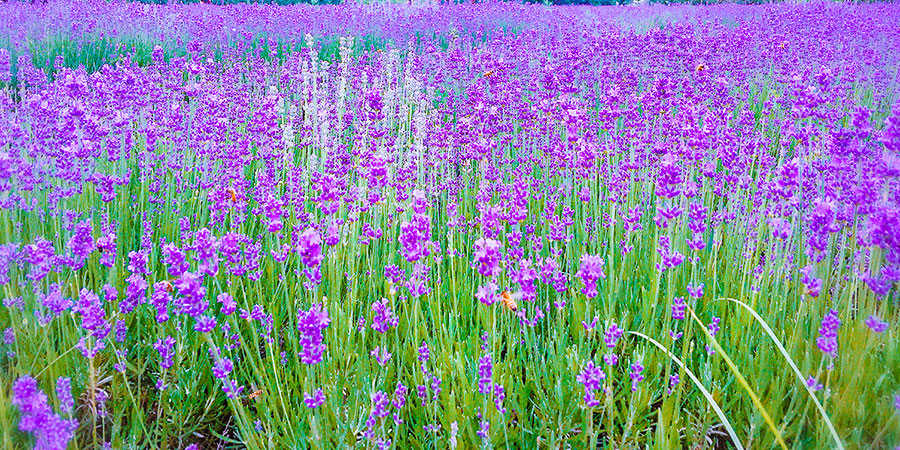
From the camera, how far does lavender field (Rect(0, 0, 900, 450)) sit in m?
1.65

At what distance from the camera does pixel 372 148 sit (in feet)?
9.00

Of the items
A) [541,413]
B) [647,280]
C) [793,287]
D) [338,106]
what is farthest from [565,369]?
[338,106]

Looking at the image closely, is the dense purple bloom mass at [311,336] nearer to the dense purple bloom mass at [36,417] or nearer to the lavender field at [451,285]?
Answer: the lavender field at [451,285]

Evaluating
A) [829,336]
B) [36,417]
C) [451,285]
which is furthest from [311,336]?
[829,336]

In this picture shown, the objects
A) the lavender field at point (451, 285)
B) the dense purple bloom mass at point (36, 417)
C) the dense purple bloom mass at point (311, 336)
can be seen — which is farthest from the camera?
the lavender field at point (451, 285)

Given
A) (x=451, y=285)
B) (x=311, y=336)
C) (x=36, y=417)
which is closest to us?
(x=36, y=417)

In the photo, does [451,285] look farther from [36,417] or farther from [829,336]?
[36,417]

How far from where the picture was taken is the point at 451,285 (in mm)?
2410

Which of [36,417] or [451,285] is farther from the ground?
[36,417]

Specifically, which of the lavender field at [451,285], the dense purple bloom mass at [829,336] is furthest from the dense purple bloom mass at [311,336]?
the dense purple bloom mass at [829,336]

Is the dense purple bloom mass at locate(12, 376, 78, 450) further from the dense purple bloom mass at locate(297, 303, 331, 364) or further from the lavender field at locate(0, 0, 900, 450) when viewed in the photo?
the dense purple bloom mass at locate(297, 303, 331, 364)

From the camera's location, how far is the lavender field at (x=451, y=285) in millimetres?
1648

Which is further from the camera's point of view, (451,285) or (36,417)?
(451,285)

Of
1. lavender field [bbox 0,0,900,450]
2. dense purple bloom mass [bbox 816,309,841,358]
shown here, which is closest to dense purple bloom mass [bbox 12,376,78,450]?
lavender field [bbox 0,0,900,450]
